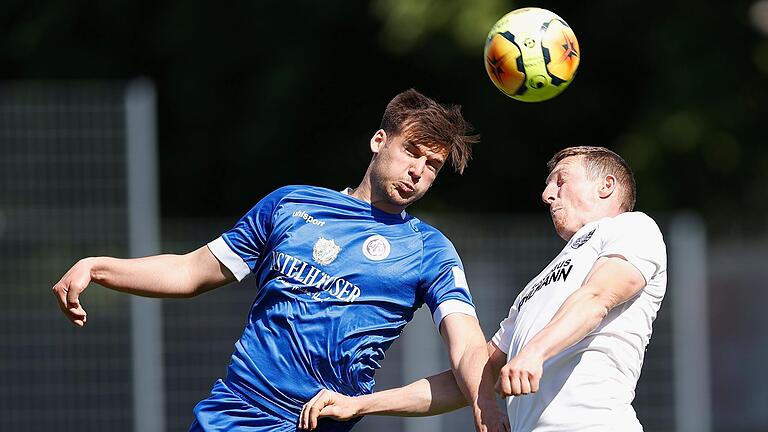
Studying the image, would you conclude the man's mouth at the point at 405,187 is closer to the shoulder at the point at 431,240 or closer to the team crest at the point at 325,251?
the shoulder at the point at 431,240

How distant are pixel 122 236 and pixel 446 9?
4663 millimetres

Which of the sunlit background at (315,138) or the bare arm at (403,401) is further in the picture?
the sunlit background at (315,138)

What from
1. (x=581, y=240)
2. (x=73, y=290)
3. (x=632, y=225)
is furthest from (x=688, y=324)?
(x=73, y=290)

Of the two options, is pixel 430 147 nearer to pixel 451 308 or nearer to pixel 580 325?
pixel 451 308

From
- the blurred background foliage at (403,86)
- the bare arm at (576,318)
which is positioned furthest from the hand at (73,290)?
the blurred background foliage at (403,86)

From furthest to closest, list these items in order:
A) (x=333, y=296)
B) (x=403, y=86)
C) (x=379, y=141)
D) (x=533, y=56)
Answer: (x=403, y=86) → (x=533, y=56) → (x=379, y=141) → (x=333, y=296)

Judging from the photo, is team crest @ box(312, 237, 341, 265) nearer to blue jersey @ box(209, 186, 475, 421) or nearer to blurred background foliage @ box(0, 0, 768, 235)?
blue jersey @ box(209, 186, 475, 421)

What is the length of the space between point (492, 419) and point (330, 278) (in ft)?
2.72

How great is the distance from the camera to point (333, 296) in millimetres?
4738

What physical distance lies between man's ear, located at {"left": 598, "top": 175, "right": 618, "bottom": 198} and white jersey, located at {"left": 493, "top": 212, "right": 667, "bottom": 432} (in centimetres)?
17

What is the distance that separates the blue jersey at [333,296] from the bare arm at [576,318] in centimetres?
71

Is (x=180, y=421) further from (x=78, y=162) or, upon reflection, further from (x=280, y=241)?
(x=280, y=241)

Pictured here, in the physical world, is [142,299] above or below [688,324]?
above

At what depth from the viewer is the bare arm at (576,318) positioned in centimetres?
384
